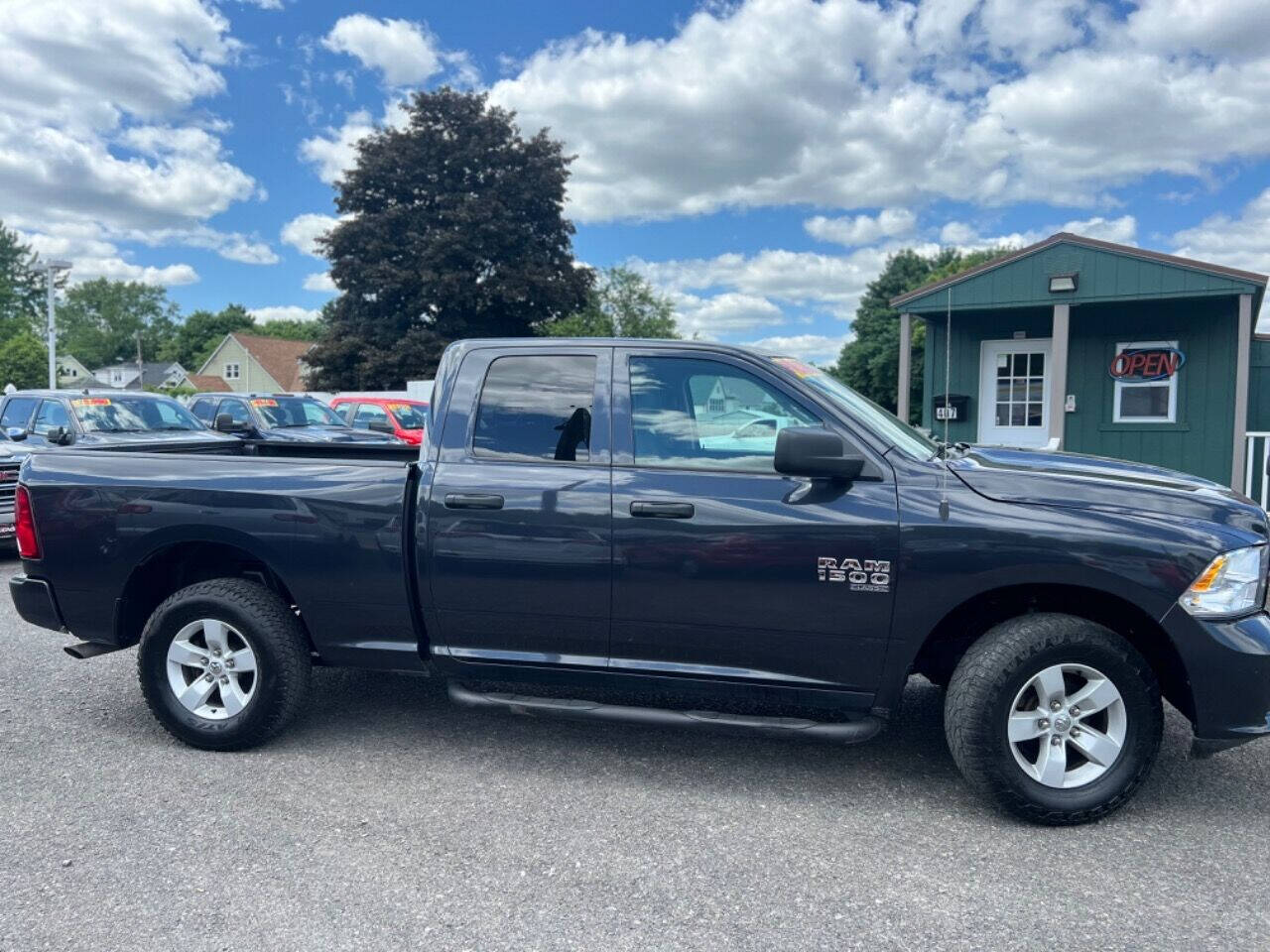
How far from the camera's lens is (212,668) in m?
4.26

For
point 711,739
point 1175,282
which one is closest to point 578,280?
point 1175,282

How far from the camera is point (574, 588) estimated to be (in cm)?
381

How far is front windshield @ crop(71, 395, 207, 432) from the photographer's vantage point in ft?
33.9

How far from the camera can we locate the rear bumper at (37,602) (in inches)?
174

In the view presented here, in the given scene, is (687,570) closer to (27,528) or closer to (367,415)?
(27,528)

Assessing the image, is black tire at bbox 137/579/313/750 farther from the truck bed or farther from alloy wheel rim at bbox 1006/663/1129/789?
alloy wheel rim at bbox 1006/663/1129/789

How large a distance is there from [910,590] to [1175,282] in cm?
942

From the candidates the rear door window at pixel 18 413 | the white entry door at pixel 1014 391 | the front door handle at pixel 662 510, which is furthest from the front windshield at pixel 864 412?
the rear door window at pixel 18 413

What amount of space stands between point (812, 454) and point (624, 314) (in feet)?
94.3

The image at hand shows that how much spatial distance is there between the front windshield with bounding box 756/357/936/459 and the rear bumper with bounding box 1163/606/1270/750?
115cm

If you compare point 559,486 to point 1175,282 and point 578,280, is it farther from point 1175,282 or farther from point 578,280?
point 578,280

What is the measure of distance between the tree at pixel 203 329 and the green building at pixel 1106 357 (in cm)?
10159

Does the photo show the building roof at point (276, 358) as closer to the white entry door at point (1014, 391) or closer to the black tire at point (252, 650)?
the white entry door at point (1014, 391)

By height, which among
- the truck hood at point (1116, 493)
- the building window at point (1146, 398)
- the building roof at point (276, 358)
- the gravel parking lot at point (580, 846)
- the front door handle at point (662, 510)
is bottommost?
the gravel parking lot at point (580, 846)
